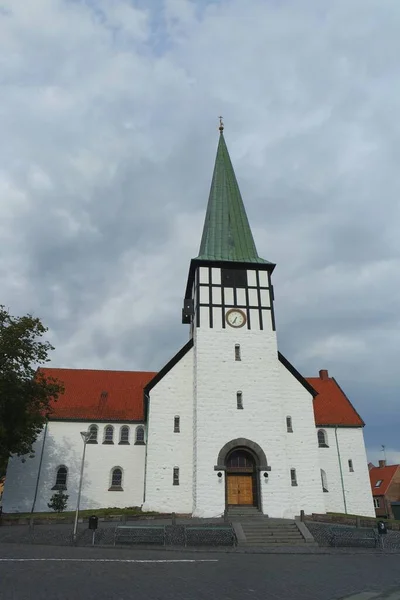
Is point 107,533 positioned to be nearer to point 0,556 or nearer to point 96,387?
point 0,556

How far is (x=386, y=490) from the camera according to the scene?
5688cm

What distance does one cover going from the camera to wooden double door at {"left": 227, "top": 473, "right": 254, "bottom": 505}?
27.3m

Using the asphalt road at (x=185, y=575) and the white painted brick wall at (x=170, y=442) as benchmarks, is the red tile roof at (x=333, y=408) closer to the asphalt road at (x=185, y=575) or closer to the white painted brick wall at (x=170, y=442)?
the white painted brick wall at (x=170, y=442)

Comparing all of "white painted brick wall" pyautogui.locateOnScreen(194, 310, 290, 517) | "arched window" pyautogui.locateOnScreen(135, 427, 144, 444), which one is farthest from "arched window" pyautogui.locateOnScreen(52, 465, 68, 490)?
"white painted brick wall" pyautogui.locateOnScreen(194, 310, 290, 517)

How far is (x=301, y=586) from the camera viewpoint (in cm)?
1062

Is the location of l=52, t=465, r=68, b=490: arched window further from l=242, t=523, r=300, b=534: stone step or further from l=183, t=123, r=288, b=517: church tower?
l=242, t=523, r=300, b=534: stone step

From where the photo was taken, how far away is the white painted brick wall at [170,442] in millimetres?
27859

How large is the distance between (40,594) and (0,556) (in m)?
7.21

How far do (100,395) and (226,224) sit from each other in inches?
691

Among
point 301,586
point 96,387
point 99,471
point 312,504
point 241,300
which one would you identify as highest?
point 241,300

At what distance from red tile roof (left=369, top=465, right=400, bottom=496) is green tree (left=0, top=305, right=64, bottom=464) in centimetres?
4706

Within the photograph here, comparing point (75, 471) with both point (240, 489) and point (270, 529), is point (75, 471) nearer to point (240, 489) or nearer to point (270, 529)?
point (240, 489)

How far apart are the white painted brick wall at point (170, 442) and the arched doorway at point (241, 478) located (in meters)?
2.46

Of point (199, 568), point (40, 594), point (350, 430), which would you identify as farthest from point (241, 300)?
point (40, 594)
